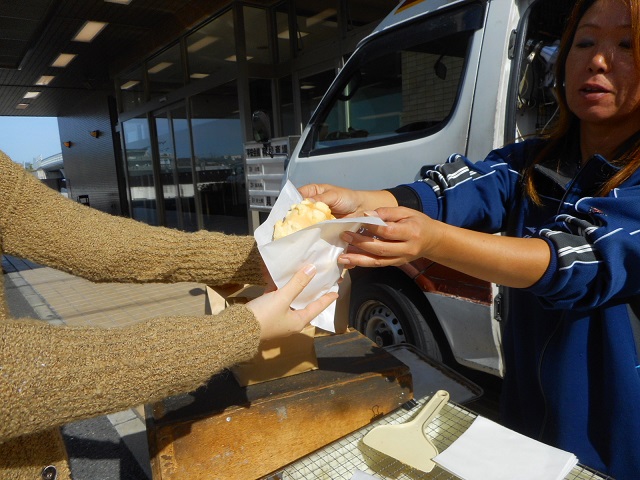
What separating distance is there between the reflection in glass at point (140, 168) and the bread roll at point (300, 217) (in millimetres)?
12358

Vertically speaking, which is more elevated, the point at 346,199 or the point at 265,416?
the point at 346,199

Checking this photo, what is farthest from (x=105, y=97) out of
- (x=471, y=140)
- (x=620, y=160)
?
(x=620, y=160)

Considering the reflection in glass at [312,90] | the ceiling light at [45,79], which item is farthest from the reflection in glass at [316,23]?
the ceiling light at [45,79]

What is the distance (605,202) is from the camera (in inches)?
44.8

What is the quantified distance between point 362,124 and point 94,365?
2.82m

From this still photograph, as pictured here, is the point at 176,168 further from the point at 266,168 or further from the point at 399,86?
the point at 399,86

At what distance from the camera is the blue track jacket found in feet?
3.62

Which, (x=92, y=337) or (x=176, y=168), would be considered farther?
(x=176, y=168)

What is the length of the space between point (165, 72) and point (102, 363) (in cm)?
1217

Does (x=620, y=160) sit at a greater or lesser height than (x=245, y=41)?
lesser

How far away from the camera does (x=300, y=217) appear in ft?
4.46

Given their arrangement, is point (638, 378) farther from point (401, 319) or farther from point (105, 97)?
point (105, 97)

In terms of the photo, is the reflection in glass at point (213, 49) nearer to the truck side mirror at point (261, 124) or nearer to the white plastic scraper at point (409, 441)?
the truck side mirror at point (261, 124)

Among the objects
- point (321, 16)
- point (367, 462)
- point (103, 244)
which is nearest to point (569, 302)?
point (367, 462)
